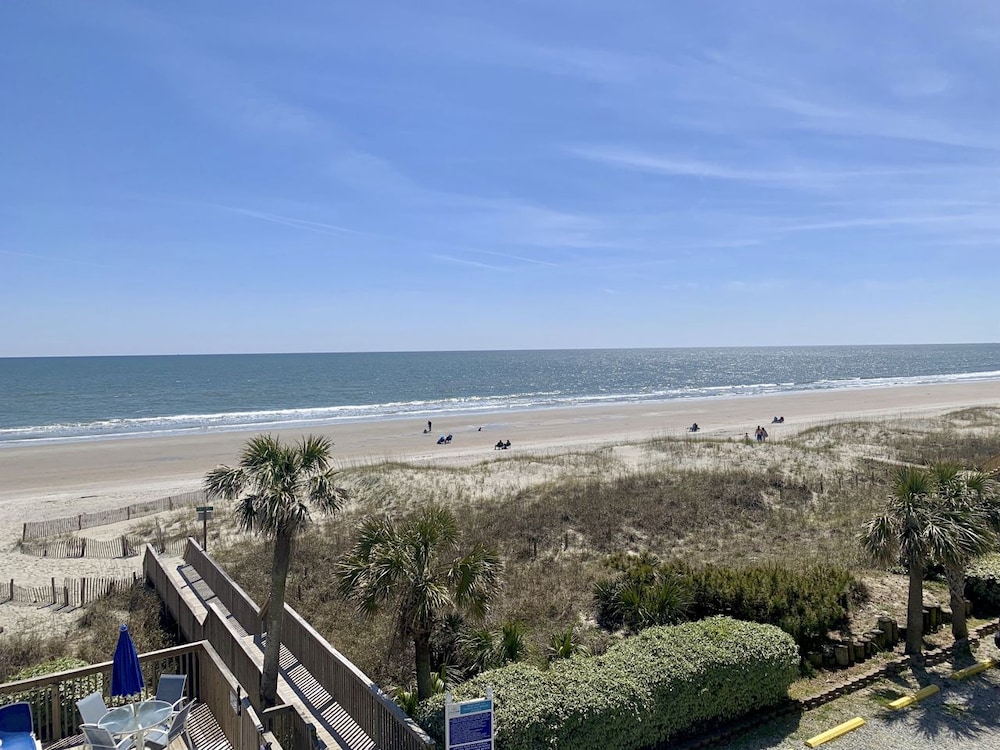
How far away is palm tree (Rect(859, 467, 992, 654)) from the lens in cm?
1177

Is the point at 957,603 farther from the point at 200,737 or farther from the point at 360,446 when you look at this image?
the point at 360,446

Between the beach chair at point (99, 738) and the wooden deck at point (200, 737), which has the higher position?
the beach chair at point (99, 738)

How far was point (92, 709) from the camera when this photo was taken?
8.22 meters

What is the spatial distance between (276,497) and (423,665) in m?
3.44

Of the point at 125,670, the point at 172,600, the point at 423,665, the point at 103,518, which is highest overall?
the point at 125,670

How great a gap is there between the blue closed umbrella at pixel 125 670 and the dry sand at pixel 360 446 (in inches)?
338

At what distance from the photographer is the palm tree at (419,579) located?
9531 millimetres

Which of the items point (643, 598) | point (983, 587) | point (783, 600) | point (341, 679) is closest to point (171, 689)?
point (341, 679)

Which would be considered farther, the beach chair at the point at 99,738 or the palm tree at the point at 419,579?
the palm tree at the point at 419,579

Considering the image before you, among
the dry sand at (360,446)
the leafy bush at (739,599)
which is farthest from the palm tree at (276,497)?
the dry sand at (360,446)

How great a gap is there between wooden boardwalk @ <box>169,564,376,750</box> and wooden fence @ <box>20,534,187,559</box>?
26.5 ft

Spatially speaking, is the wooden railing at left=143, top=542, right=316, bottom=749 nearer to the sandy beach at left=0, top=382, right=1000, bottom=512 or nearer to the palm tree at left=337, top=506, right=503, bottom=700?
the palm tree at left=337, top=506, right=503, bottom=700

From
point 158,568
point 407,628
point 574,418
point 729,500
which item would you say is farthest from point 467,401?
point 407,628

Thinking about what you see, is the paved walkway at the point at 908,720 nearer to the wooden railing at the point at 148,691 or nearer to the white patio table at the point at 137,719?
the wooden railing at the point at 148,691
